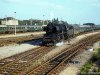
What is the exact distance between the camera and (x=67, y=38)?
36.7 meters

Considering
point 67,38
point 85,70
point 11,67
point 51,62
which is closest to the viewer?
point 85,70

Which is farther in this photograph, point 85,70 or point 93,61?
point 93,61

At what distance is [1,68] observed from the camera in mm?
15641

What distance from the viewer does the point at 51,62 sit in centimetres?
1838

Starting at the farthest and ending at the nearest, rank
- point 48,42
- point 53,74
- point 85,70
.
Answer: point 48,42, point 85,70, point 53,74

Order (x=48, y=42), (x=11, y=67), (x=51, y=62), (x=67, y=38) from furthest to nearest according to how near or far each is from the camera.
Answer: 1. (x=67, y=38)
2. (x=48, y=42)
3. (x=51, y=62)
4. (x=11, y=67)

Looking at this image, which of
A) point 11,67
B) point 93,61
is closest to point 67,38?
point 93,61

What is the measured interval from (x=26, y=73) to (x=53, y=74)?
1572 mm

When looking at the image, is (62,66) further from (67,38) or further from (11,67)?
(67,38)

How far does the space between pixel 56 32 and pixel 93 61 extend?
13176 millimetres

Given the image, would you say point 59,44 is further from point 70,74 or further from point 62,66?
point 70,74

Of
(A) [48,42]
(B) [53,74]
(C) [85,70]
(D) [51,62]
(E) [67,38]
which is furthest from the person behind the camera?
(E) [67,38]

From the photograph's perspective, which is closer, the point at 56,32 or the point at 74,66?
the point at 74,66

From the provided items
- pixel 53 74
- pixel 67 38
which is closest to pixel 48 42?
pixel 67 38
